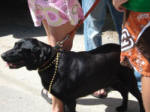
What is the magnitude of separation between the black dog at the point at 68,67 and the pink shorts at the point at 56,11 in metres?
0.22

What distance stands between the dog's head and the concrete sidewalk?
77 cm

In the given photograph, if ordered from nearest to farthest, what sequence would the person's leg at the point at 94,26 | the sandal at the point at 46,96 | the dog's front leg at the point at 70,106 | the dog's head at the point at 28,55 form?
the dog's head at the point at 28,55, the dog's front leg at the point at 70,106, the sandal at the point at 46,96, the person's leg at the point at 94,26

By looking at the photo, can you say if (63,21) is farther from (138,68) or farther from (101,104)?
(101,104)

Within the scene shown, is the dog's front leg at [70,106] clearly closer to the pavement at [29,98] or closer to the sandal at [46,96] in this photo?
the pavement at [29,98]

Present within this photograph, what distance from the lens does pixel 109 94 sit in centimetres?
323

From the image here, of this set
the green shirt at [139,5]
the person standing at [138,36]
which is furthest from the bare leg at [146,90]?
the green shirt at [139,5]

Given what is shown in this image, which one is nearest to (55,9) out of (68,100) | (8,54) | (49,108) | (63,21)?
(63,21)

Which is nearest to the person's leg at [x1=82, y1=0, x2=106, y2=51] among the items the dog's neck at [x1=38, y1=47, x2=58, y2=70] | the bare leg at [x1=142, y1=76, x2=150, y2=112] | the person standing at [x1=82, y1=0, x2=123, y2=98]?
the person standing at [x1=82, y1=0, x2=123, y2=98]

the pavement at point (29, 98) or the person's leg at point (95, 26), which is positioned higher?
the person's leg at point (95, 26)

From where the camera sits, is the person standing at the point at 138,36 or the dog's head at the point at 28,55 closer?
the person standing at the point at 138,36

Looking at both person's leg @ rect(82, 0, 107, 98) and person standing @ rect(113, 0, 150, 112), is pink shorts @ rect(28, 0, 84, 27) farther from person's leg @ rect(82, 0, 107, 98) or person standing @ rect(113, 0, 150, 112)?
person's leg @ rect(82, 0, 107, 98)

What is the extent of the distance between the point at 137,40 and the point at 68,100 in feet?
2.88

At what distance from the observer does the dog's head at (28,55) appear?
2357 mm

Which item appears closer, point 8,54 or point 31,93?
point 8,54
